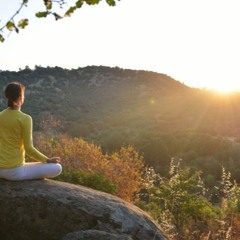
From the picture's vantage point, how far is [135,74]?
87062 mm

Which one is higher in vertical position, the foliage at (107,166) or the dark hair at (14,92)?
the dark hair at (14,92)

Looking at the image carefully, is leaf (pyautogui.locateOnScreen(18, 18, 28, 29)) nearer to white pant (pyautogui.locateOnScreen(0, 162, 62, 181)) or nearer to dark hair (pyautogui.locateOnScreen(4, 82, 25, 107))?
dark hair (pyautogui.locateOnScreen(4, 82, 25, 107))

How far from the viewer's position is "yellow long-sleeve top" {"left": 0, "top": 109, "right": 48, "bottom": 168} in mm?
6477

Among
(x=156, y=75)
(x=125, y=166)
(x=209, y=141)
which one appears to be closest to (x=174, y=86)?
(x=156, y=75)

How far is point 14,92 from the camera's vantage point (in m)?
6.34

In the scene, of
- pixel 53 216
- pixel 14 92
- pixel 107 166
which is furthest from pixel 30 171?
pixel 107 166

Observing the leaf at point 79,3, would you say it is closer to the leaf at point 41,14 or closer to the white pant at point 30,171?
the leaf at point 41,14

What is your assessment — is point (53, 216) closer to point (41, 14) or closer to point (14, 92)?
point (14, 92)

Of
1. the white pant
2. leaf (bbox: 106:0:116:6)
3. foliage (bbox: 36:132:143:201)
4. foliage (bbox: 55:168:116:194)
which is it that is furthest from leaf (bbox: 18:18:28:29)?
foliage (bbox: 36:132:143:201)

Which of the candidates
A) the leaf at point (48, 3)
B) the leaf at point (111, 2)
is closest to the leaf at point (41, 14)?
the leaf at point (48, 3)

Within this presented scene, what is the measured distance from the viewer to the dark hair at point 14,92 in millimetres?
6285

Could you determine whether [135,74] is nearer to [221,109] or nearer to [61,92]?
[61,92]

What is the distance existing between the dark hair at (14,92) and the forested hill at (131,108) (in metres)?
27.1

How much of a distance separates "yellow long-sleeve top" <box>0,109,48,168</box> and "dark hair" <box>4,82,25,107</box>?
136 millimetres
